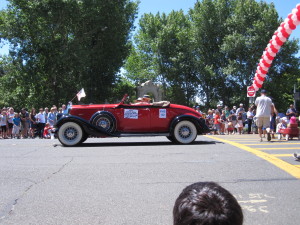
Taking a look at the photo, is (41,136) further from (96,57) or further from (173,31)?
(173,31)

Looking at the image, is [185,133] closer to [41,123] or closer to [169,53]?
[41,123]

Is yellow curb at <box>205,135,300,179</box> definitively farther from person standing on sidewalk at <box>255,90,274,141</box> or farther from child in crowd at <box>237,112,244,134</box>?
child in crowd at <box>237,112,244,134</box>

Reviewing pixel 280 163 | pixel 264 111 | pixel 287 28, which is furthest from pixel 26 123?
pixel 287 28

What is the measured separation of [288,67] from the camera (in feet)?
116

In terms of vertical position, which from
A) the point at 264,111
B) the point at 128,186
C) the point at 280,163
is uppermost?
the point at 264,111

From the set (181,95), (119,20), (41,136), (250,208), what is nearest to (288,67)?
(181,95)

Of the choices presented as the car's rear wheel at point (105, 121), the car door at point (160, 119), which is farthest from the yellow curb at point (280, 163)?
the car's rear wheel at point (105, 121)

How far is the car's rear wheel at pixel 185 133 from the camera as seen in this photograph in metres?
10.8

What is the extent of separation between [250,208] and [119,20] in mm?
30249

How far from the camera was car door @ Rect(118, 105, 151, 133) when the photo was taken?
1086 cm

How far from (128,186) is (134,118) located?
5.84 m

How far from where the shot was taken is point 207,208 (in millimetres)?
1192

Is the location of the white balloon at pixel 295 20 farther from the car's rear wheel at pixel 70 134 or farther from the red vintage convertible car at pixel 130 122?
the car's rear wheel at pixel 70 134

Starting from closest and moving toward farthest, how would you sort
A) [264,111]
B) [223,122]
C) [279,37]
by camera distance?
[264,111], [279,37], [223,122]
